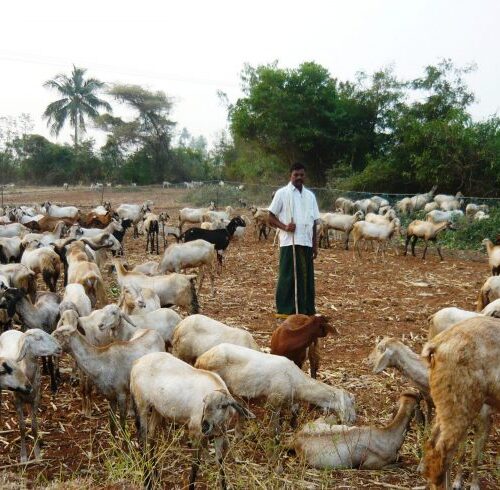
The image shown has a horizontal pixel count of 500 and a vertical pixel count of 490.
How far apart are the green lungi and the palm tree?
5486 centimetres

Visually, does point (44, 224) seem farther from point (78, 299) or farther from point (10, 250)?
point (78, 299)

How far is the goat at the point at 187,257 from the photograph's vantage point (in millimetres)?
11594

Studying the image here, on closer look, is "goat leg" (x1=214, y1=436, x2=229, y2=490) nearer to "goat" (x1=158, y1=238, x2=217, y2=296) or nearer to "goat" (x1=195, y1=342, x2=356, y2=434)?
"goat" (x1=195, y1=342, x2=356, y2=434)

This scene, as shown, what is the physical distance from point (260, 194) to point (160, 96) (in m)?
25.6

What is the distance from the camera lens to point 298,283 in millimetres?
7203

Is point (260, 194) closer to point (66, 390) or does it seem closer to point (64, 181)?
point (64, 181)

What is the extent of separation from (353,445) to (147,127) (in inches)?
2025

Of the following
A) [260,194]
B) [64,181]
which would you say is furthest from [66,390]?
[64,181]

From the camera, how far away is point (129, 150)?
52688 mm

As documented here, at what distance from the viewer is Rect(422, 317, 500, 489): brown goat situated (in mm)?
3852

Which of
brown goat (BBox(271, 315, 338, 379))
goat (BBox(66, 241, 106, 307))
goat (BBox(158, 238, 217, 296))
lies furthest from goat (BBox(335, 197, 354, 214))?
brown goat (BBox(271, 315, 338, 379))

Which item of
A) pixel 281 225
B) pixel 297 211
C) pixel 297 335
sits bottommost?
pixel 297 335

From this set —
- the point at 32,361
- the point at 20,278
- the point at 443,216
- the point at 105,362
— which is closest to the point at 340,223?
the point at 443,216

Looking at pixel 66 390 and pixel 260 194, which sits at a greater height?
pixel 260 194
